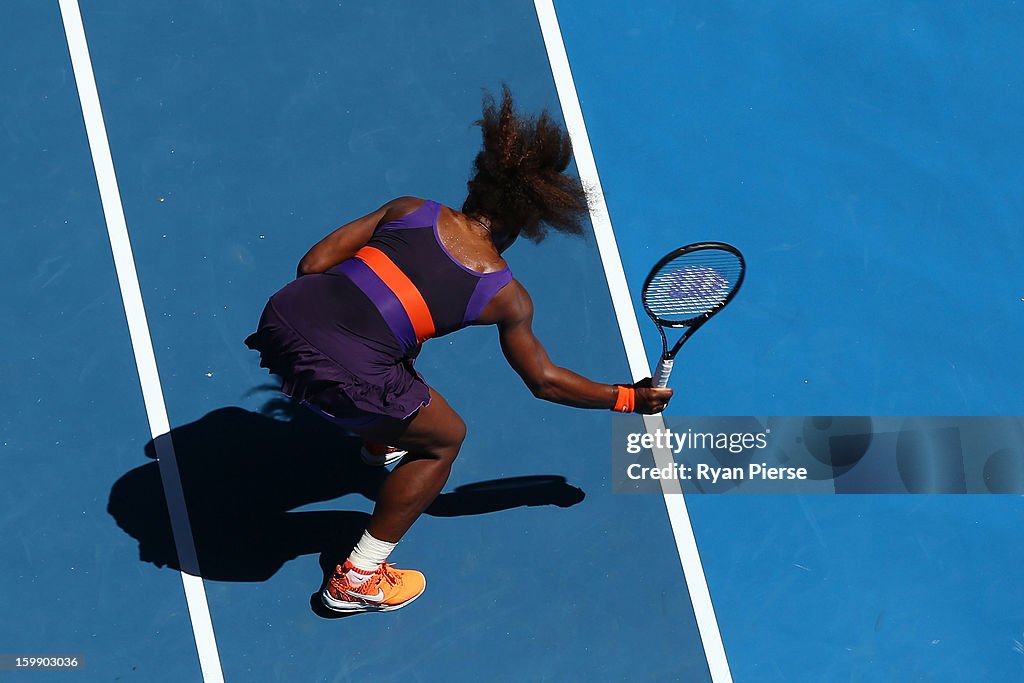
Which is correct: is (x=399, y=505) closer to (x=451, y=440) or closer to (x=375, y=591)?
(x=451, y=440)

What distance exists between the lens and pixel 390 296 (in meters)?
3.98

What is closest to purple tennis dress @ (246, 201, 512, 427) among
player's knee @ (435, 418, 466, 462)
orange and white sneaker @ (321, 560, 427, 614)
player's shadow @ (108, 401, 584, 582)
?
player's knee @ (435, 418, 466, 462)

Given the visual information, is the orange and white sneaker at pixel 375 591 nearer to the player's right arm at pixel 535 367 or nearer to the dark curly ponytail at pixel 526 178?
the player's right arm at pixel 535 367

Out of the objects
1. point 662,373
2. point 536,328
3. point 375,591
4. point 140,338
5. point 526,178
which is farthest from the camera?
point 536,328

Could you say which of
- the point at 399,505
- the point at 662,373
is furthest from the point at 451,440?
the point at 662,373

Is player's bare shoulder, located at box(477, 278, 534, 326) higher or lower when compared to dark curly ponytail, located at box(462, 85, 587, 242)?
lower

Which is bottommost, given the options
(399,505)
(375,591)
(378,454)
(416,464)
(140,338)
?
(375,591)

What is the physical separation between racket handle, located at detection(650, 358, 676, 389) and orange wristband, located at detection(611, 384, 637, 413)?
93 millimetres

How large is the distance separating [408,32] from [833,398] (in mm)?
3086

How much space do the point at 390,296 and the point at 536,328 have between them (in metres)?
1.63

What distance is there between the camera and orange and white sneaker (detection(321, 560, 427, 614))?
4765mm

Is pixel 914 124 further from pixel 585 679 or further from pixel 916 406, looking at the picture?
pixel 585 679

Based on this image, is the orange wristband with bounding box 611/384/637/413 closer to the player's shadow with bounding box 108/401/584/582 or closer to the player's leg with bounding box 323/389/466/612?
the player's leg with bounding box 323/389/466/612

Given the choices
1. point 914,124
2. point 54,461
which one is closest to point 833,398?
point 914,124
